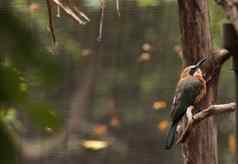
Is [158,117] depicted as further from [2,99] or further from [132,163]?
[2,99]

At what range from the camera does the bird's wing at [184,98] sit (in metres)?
2.29

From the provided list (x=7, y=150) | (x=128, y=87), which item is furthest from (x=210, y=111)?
(x=7, y=150)

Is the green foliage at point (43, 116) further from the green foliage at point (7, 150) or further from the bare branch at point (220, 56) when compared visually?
the bare branch at point (220, 56)

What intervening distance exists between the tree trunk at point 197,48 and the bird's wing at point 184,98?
0.41ft

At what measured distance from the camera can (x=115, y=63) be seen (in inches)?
122

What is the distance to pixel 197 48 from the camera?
6.93 ft

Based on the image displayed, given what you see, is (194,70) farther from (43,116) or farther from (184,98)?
(43,116)

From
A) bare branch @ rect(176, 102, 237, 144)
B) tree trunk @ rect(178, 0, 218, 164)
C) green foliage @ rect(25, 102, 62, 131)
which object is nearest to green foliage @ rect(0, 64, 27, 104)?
green foliage @ rect(25, 102, 62, 131)

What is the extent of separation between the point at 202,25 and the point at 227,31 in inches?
48.1

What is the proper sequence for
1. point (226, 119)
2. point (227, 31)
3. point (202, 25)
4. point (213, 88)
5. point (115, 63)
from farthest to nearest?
point (115, 63), point (226, 119), point (213, 88), point (202, 25), point (227, 31)

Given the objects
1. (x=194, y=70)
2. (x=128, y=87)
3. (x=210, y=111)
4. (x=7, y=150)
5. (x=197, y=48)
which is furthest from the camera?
(x=128, y=87)

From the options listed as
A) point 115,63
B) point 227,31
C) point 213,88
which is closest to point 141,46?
point 115,63

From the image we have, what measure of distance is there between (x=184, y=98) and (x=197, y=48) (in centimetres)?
29

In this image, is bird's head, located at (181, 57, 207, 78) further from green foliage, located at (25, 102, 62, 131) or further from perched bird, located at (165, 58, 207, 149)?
green foliage, located at (25, 102, 62, 131)
